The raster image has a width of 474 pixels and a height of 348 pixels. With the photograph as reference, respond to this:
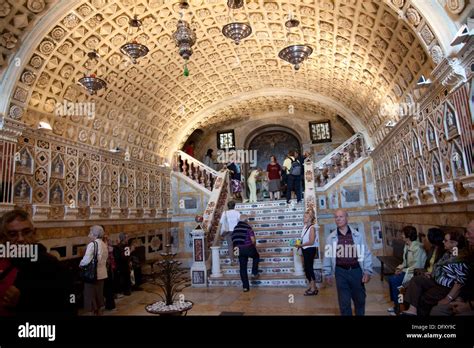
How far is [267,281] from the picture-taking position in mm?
8750

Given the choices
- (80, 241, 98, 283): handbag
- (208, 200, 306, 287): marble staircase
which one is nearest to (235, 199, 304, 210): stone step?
(208, 200, 306, 287): marble staircase

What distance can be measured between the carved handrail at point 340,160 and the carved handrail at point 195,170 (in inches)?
172

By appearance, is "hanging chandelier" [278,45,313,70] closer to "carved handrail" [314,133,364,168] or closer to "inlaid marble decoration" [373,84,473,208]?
"inlaid marble decoration" [373,84,473,208]

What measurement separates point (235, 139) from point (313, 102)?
16.2 ft

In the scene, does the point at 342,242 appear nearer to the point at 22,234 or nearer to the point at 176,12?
the point at 22,234

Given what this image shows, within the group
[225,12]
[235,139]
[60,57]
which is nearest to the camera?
Result: [60,57]

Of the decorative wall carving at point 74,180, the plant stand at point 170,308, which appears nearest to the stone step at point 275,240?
the decorative wall carving at point 74,180

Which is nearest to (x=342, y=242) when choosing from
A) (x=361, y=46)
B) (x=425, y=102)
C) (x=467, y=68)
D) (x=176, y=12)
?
(x=467, y=68)

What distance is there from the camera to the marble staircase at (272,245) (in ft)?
28.9

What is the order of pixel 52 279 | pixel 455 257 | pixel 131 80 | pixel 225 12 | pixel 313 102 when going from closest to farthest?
pixel 52 279 → pixel 455 257 → pixel 225 12 → pixel 131 80 → pixel 313 102

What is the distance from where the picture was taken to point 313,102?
1394 cm

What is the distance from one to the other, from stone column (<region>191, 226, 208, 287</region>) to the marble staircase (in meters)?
0.24

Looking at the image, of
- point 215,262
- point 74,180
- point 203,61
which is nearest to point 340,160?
point 203,61

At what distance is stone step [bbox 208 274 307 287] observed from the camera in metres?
8.59
